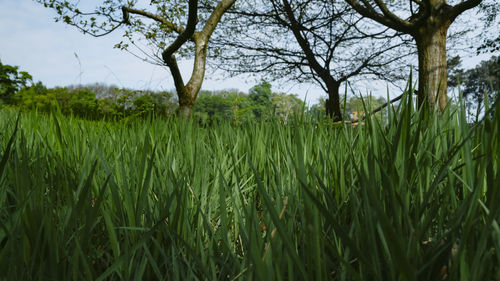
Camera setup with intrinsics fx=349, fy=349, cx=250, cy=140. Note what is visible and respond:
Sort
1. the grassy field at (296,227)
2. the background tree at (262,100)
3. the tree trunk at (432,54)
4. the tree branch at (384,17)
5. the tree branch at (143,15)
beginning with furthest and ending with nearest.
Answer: the tree branch at (143,15)
the tree branch at (384,17)
the tree trunk at (432,54)
the background tree at (262,100)
the grassy field at (296,227)

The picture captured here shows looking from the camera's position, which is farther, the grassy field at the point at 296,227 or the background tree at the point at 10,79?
the background tree at the point at 10,79

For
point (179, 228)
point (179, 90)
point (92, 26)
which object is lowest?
point (179, 228)

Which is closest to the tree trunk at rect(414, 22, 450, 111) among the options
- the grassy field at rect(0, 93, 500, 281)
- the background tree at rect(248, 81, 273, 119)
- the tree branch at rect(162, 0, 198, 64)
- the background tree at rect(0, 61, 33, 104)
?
the background tree at rect(248, 81, 273, 119)

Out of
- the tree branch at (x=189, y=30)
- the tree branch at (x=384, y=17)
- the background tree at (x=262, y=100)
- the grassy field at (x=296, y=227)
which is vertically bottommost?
the grassy field at (x=296, y=227)

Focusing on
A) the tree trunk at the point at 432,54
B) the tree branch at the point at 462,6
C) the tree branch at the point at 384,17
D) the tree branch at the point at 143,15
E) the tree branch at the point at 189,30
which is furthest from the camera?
the tree branch at the point at 143,15

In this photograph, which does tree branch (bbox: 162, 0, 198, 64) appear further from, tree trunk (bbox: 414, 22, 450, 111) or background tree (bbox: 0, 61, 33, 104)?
background tree (bbox: 0, 61, 33, 104)

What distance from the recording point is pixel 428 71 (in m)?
5.77

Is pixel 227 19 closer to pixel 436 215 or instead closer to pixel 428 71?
pixel 428 71

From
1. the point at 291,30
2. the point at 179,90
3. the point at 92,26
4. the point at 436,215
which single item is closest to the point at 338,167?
the point at 436,215

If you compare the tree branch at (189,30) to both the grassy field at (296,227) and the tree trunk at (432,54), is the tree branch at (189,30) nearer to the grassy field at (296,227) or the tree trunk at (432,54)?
the tree trunk at (432,54)

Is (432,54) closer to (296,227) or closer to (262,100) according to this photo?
(296,227)

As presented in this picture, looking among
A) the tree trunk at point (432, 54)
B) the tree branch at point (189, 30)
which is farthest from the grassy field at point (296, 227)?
the tree trunk at point (432, 54)

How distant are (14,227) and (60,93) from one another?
868cm

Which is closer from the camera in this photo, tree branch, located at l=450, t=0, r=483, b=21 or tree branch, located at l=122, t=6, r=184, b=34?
tree branch, located at l=450, t=0, r=483, b=21
